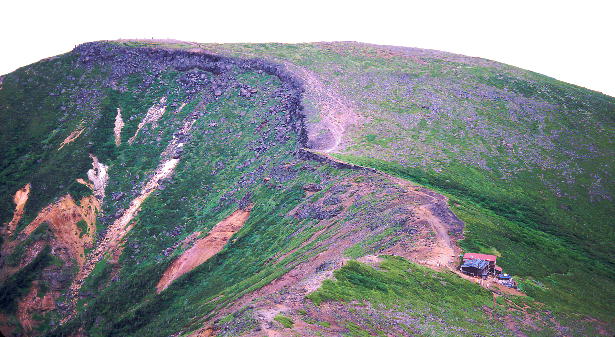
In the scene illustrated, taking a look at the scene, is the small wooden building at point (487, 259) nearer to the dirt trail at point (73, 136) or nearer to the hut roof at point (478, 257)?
the hut roof at point (478, 257)

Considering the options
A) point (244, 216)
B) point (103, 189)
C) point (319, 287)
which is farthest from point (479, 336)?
point (103, 189)

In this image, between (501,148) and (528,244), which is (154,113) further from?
(528,244)

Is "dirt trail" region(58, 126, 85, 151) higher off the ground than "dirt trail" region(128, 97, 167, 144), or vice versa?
"dirt trail" region(128, 97, 167, 144)

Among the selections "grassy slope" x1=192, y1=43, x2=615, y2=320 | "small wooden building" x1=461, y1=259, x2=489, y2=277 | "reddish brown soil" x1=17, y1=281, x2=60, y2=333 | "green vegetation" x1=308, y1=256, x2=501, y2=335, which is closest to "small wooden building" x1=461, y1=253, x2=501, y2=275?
"small wooden building" x1=461, y1=259, x2=489, y2=277

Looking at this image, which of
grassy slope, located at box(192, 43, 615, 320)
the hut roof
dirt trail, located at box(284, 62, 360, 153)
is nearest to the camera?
the hut roof

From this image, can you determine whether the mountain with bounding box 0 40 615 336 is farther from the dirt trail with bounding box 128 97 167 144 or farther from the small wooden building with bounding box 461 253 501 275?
the small wooden building with bounding box 461 253 501 275

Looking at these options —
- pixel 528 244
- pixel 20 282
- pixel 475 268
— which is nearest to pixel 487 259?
pixel 475 268

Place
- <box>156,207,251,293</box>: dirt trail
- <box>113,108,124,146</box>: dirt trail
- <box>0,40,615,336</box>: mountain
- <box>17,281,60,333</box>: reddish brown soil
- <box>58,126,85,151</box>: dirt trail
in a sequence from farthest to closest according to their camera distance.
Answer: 1. <box>113,108,124,146</box>: dirt trail
2. <box>58,126,85,151</box>: dirt trail
3. <box>17,281,60,333</box>: reddish brown soil
4. <box>156,207,251,293</box>: dirt trail
5. <box>0,40,615,336</box>: mountain
